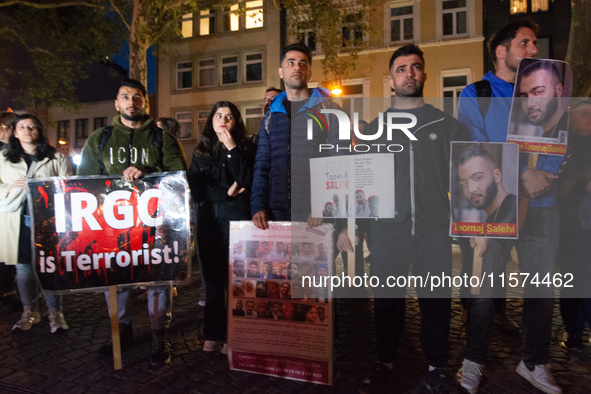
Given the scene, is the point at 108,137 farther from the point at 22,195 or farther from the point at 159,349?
the point at 159,349

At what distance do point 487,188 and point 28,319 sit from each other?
13.9 ft

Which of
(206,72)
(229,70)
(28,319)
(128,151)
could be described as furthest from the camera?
(206,72)

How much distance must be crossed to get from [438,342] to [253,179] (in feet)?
5.54

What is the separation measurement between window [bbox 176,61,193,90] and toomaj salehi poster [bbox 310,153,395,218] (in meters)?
20.4

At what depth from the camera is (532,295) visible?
2461 millimetres

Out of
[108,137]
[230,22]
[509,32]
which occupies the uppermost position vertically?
[230,22]

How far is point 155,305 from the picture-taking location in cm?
295

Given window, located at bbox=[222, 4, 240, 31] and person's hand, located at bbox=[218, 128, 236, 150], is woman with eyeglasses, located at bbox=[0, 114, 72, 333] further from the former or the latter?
window, located at bbox=[222, 4, 240, 31]

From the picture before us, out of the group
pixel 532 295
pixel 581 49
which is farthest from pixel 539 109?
pixel 581 49

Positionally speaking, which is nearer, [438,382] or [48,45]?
[438,382]

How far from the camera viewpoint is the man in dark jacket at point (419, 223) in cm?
239

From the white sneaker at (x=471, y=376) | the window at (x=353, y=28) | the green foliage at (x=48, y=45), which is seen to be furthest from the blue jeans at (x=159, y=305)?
the green foliage at (x=48, y=45)

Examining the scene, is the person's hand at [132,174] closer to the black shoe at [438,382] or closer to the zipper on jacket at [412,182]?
the zipper on jacket at [412,182]

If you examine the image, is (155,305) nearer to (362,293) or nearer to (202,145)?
(202,145)
